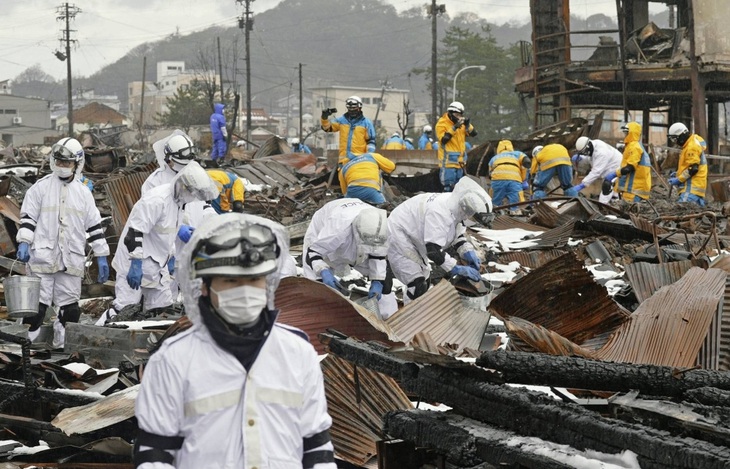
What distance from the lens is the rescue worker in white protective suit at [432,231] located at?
8695mm

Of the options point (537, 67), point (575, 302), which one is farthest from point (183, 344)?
point (537, 67)

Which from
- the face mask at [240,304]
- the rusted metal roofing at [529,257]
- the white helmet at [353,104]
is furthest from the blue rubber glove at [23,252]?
the white helmet at [353,104]

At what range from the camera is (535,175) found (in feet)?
56.5

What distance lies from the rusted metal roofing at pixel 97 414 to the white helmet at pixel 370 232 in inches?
110

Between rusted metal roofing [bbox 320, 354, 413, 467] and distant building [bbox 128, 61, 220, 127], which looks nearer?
rusted metal roofing [bbox 320, 354, 413, 467]

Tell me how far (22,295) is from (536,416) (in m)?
5.33

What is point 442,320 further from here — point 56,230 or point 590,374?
point 56,230

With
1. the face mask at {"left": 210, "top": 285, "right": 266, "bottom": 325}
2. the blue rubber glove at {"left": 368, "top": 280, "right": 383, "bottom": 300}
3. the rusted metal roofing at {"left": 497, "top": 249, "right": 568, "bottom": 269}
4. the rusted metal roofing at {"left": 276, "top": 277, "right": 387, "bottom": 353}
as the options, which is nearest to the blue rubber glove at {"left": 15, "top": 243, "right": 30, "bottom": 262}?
the blue rubber glove at {"left": 368, "top": 280, "right": 383, "bottom": 300}

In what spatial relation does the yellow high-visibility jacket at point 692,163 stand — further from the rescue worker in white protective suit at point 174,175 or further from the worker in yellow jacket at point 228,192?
the rescue worker in white protective suit at point 174,175

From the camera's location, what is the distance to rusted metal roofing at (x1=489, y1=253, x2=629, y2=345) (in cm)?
768

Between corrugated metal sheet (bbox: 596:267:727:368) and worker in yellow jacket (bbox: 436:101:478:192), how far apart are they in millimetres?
9997

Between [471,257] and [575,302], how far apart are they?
62.1 inches

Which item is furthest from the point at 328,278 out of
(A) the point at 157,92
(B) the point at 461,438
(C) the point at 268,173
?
(A) the point at 157,92

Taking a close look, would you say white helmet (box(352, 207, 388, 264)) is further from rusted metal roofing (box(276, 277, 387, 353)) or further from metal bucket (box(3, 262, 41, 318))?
metal bucket (box(3, 262, 41, 318))
